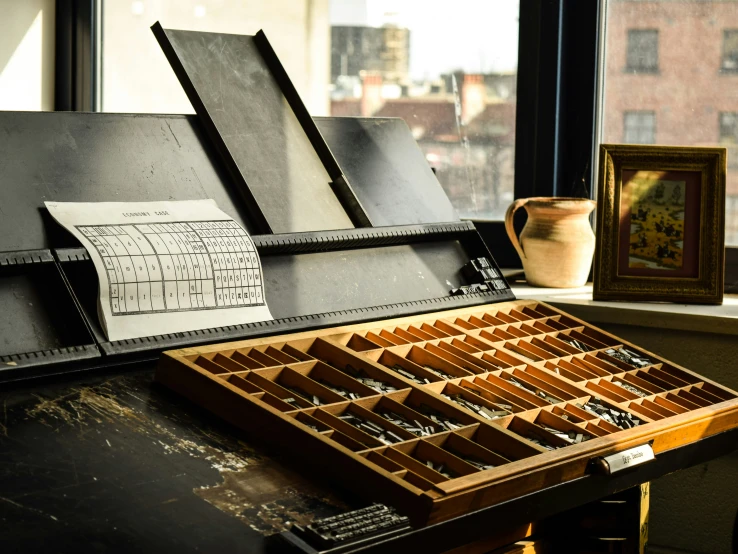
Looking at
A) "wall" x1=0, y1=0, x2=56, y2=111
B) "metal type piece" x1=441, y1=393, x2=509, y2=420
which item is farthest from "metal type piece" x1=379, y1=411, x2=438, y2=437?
"wall" x1=0, y1=0, x2=56, y2=111

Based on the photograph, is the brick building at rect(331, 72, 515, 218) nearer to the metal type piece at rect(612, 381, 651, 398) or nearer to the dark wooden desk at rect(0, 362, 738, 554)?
the metal type piece at rect(612, 381, 651, 398)

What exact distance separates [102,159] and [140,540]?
915mm

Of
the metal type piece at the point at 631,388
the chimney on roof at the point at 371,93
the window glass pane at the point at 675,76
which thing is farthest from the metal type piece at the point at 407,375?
the chimney on roof at the point at 371,93

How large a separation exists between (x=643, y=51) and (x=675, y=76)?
121mm

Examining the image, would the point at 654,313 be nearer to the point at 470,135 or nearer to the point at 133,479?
the point at 470,135

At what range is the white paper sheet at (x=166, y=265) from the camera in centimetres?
158

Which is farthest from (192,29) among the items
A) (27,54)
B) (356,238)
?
(356,238)

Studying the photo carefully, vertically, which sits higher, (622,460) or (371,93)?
(371,93)

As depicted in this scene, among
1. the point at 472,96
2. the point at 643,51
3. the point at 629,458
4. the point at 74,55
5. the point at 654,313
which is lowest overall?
the point at 629,458

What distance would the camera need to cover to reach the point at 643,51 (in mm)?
2713

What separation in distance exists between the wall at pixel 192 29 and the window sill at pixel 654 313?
4.04 ft

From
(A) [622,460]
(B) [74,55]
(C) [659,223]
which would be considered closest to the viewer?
(A) [622,460]

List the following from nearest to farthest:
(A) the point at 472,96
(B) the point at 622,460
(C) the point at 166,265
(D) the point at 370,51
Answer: (B) the point at 622,460, (C) the point at 166,265, (A) the point at 472,96, (D) the point at 370,51

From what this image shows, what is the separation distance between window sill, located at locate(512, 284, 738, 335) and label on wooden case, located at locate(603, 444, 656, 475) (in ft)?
2.72
